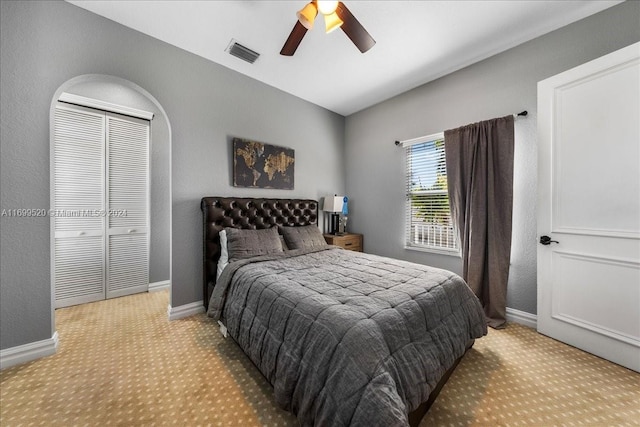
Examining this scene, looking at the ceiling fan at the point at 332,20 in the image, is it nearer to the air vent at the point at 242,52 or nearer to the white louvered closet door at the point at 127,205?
the air vent at the point at 242,52

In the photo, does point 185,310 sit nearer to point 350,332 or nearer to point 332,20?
point 350,332

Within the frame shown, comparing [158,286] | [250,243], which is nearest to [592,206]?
[250,243]

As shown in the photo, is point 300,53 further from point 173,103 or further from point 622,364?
point 622,364

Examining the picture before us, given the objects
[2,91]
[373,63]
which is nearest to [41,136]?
[2,91]

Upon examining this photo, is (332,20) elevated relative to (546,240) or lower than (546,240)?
elevated

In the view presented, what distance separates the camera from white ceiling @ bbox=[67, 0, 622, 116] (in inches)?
79.0

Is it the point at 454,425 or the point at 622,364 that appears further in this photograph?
the point at 622,364

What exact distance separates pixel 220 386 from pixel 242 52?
3.09 meters

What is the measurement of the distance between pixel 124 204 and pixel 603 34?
17.6 ft

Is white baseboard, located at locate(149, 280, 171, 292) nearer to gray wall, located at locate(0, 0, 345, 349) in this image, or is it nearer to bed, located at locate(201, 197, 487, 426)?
gray wall, located at locate(0, 0, 345, 349)

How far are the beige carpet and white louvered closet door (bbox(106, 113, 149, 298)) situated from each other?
1.04m

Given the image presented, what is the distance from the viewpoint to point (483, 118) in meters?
2.68

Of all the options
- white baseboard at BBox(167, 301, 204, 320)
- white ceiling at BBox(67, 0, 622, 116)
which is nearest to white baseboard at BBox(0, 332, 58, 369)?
white baseboard at BBox(167, 301, 204, 320)

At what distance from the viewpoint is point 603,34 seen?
2010 mm
